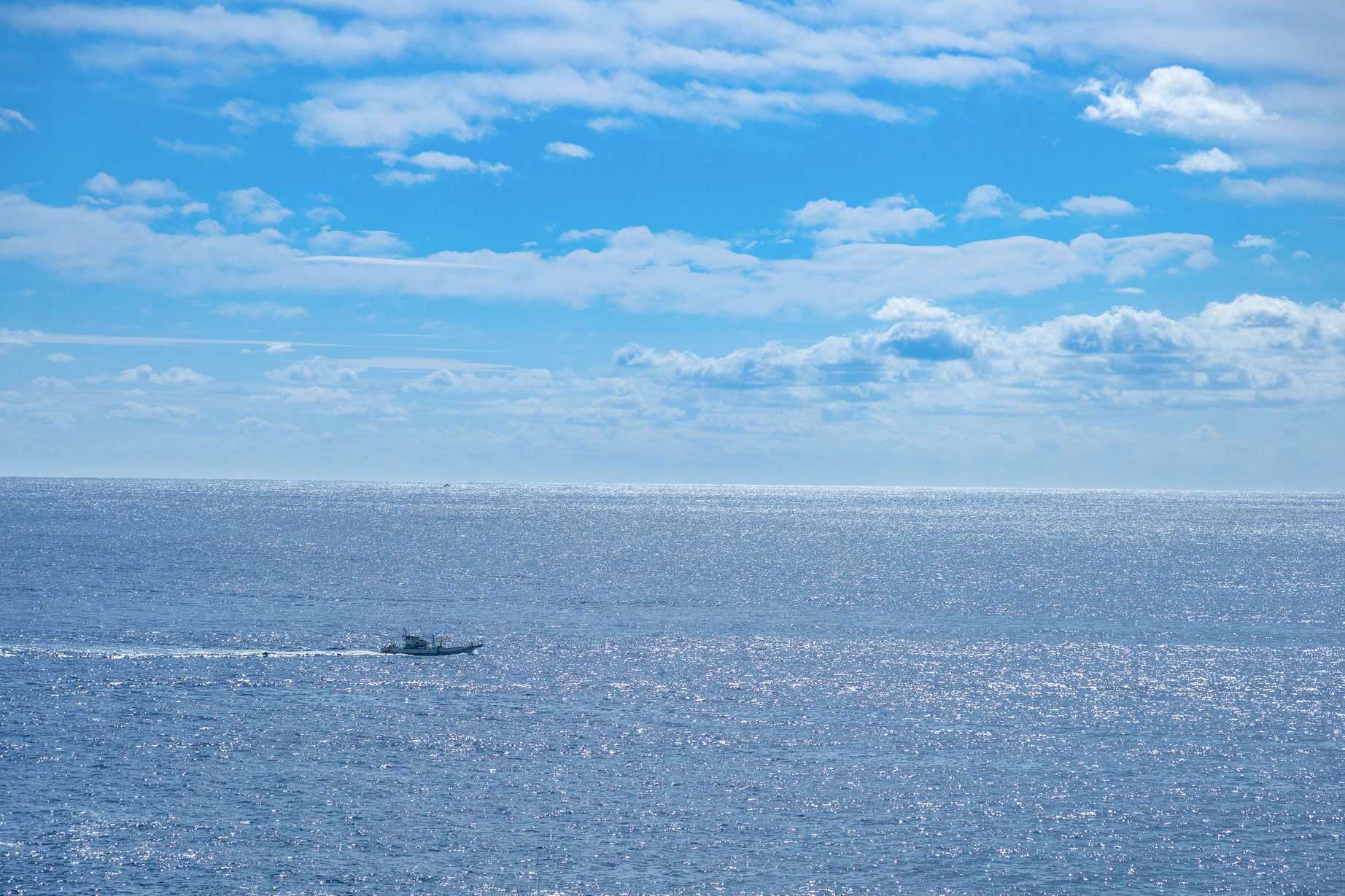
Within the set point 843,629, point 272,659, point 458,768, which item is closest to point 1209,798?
point 458,768

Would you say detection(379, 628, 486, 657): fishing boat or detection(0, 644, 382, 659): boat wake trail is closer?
detection(0, 644, 382, 659): boat wake trail

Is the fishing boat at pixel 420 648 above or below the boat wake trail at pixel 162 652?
above

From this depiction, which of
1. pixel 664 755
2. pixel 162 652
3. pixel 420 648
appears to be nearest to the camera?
pixel 664 755

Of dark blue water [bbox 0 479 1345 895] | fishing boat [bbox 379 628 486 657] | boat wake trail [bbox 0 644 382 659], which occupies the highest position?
fishing boat [bbox 379 628 486 657]

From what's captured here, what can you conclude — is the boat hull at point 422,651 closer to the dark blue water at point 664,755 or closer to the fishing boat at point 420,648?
the fishing boat at point 420,648

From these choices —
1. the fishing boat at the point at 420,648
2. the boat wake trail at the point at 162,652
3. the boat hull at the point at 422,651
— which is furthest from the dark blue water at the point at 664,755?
the fishing boat at the point at 420,648

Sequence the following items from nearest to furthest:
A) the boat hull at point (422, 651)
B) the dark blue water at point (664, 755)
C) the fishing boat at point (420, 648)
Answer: the dark blue water at point (664, 755) → the boat hull at point (422, 651) → the fishing boat at point (420, 648)

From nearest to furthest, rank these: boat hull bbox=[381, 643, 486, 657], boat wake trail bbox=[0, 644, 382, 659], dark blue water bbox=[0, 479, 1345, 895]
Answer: dark blue water bbox=[0, 479, 1345, 895], boat wake trail bbox=[0, 644, 382, 659], boat hull bbox=[381, 643, 486, 657]

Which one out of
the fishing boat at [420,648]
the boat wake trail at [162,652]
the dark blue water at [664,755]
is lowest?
the dark blue water at [664,755]

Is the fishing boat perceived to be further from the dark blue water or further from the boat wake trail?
the dark blue water

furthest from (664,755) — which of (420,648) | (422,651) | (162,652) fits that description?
(162,652)

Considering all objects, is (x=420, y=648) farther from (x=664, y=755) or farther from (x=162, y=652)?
(x=664, y=755)

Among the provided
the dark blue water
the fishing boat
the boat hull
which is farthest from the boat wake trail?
the fishing boat

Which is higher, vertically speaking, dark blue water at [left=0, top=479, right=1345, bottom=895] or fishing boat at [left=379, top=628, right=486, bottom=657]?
fishing boat at [left=379, top=628, right=486, bottom=657]
